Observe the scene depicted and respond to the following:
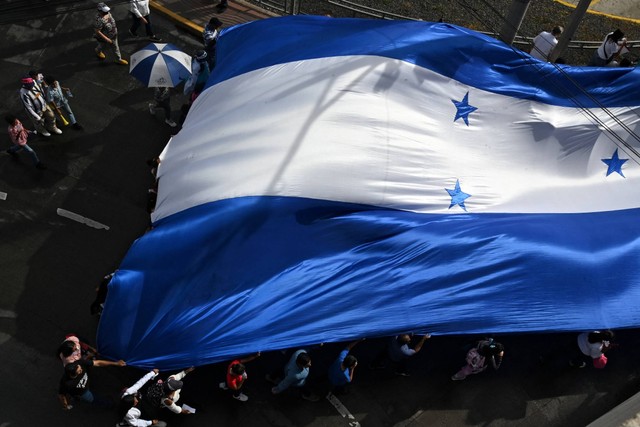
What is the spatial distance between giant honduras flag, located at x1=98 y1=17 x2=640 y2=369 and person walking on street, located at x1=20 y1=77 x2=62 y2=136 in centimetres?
272

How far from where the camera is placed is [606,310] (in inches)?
328

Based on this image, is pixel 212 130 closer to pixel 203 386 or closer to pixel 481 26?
pixel 203 386

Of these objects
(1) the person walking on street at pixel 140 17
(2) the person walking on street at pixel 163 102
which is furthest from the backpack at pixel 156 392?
(1) the person walking on street at pixel 140 17

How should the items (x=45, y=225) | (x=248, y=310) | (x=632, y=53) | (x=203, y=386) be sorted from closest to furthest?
(x=248, y=310) < (x=203, y=386) < (x=45, y=225) < (x=632, y=53)

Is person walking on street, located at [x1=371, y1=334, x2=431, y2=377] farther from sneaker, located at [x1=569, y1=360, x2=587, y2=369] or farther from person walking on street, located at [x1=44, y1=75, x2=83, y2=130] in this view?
person walking on street, located at [x1=44, y1=75, x2=83, y2=130]

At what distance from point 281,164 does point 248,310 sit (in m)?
2.20

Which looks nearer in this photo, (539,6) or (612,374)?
(612,374)

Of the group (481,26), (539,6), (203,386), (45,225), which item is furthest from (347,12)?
(203,386)


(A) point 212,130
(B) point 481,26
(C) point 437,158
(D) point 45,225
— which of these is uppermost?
(B) point 481,26

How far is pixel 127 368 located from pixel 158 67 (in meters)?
5.20

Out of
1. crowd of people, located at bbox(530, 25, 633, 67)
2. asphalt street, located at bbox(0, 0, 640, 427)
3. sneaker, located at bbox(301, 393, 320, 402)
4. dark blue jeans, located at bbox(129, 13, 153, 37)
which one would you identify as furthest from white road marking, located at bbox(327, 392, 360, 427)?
dark blue jeans, located at bbox(129, 13, 153, 37)

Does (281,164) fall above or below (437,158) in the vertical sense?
below

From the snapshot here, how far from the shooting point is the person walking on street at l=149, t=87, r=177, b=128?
36.8ft

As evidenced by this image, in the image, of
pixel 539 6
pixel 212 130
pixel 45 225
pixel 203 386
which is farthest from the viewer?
pixel 539 6
